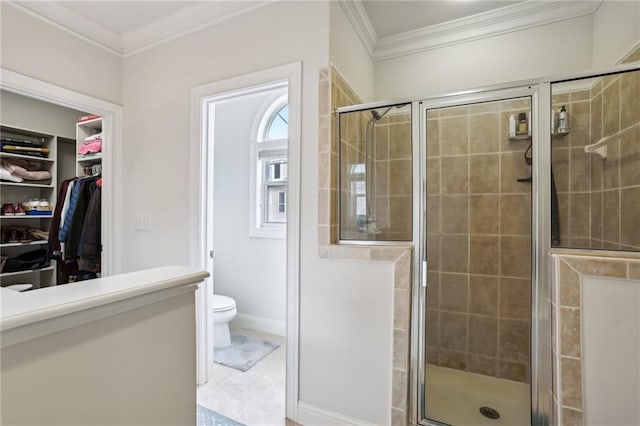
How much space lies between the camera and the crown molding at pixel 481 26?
1.96m

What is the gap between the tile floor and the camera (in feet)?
5.74

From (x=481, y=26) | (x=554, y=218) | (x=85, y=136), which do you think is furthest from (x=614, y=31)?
(x=85, y=136)

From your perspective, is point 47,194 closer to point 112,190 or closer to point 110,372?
point 112,190

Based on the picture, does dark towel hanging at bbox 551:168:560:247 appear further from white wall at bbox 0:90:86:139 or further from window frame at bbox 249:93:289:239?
white wall at bbox 0:90:86:139

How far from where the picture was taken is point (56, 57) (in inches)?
81.9

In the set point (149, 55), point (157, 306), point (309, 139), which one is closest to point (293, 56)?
point (309, 139)

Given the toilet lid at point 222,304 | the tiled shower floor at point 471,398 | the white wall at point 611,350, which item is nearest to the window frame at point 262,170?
the toilet lid at point 222,304

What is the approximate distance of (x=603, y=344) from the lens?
1.19 meters

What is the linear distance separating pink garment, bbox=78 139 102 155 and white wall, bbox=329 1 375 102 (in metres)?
2.34

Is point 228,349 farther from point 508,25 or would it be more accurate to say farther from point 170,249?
point 508,25

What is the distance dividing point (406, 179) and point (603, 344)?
3.61 ft

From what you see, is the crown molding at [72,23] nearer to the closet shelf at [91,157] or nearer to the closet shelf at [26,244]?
the closet shelf at [91,157]

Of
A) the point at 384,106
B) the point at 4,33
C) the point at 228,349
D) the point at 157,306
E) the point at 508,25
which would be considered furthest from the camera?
the point at 228,349

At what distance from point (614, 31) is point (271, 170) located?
2.64m
